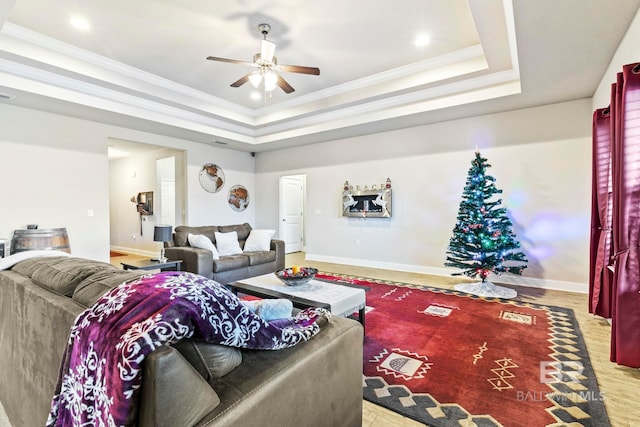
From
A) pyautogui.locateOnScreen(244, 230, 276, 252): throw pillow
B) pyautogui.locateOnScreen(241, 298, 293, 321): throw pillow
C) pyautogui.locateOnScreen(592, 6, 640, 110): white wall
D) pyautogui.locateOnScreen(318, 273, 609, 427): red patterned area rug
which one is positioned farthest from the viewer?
pyautogui.locateOnScreen(244, 230, 276, 252): throw pillow

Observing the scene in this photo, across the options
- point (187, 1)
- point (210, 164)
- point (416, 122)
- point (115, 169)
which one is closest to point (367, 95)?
point (416, 122)

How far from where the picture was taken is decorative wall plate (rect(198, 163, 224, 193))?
6.83m

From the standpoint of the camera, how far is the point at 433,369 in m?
2.26

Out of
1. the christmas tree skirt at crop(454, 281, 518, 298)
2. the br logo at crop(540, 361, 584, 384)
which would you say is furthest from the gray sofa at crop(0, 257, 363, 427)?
the christmas tree skirt at crop(454, 281, 518, 298)

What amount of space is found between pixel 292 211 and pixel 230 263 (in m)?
3.74

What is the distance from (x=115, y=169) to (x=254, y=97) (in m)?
5.74

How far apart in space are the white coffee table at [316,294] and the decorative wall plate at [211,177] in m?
4.28

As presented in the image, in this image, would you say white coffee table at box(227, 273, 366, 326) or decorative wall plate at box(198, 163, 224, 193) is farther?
decorative wall plate at box(198, 163, 224, 193)

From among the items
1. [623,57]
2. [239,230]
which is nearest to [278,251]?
[239,230]

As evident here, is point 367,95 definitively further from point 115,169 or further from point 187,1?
point 115,169

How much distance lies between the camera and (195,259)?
4.19 meters

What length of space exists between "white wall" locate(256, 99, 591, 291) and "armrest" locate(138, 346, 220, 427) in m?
5.11

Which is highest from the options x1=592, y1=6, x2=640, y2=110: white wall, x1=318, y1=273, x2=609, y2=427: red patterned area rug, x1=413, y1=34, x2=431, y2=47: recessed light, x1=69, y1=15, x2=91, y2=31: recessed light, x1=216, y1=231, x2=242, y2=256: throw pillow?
x1=413, y1=34, x2=431, y2=47: recessed light

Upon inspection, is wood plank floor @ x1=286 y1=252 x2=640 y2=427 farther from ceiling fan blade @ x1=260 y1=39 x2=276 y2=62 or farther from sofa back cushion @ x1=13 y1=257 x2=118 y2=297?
ceiling fan blade @ x1=260 y1=39 x2=276 y2=62
